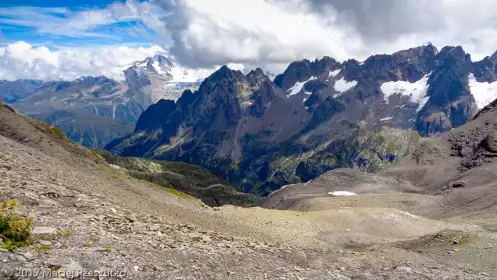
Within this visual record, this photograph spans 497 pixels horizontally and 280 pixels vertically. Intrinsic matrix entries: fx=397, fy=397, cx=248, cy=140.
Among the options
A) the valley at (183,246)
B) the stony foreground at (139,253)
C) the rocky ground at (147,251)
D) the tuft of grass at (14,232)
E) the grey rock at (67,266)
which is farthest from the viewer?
the valley at (183,246)

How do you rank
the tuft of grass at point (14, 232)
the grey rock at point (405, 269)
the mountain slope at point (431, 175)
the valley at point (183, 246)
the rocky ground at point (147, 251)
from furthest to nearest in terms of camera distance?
the mountain slope at point (431, 175) → the grey rock at point (405, 269) → the valley at point (183, 246) → the rocky ground at point (147, 251) → the tuft of grass at point (14, 232)

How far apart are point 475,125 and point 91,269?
201888 mm

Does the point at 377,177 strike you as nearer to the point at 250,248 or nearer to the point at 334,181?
the point at 334,181

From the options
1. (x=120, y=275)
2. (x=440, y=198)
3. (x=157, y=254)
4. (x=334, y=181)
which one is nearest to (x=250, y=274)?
(x=157, y=254)

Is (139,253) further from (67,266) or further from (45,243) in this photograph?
(45,243)

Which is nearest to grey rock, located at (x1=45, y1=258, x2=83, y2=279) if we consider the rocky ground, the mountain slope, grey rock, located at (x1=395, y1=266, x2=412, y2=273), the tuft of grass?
the rocky ground

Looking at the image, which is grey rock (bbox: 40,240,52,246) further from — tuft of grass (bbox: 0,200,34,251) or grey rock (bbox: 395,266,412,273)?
grey rock (bbox: 395,266,412,273)

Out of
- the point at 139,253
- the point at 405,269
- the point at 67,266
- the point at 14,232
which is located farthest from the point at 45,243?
the point at 405,269

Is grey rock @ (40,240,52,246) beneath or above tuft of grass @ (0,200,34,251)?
beneath

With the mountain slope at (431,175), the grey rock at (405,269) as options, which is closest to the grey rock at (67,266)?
the grey rock at (405,269)

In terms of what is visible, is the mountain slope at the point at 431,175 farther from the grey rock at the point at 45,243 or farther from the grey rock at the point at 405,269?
the grey rock at the point at 45,243

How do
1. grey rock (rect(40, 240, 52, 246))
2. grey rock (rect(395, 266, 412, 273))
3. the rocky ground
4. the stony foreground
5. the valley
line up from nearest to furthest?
the stony foreground
the rocky ground
grey rock (rect(40, 240, 52, 246))
the valley
grey rock (rect(395, 266, 412, 273))

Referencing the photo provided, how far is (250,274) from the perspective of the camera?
61.3 ft

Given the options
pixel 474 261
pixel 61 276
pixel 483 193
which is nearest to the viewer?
pixel 61 276
